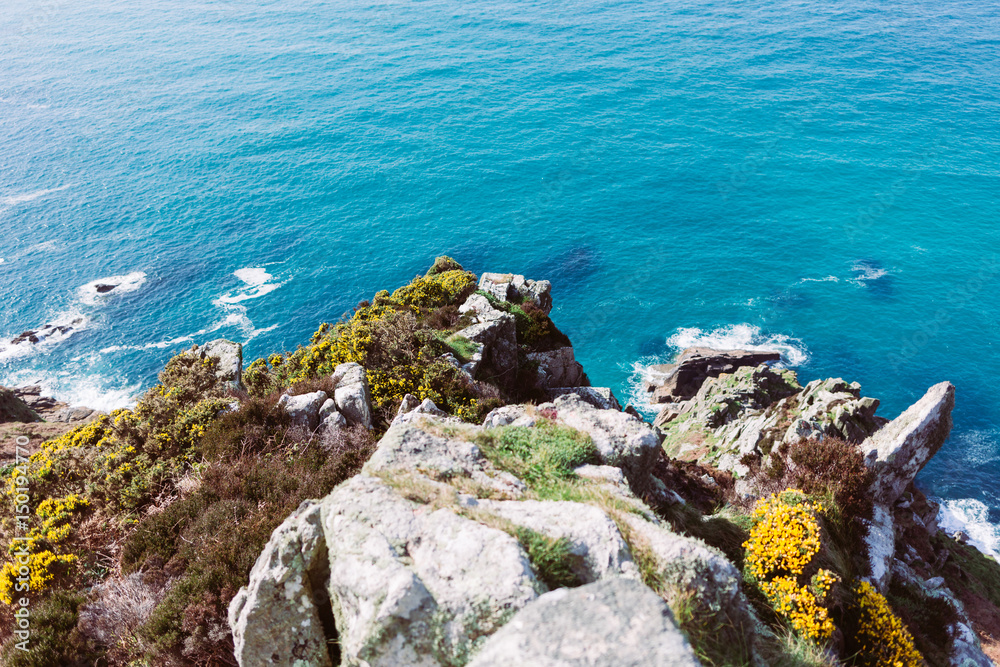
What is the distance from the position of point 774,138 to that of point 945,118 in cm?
3535

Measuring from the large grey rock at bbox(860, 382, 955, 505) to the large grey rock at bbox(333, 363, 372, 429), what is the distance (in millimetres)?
22931

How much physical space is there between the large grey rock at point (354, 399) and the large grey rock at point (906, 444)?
903 inches

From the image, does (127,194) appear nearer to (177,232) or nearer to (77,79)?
(177,232)

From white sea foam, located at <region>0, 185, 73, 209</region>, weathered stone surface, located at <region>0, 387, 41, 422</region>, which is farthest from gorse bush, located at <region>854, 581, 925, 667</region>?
white sea foam, located at <region>0, 185, 73, 209</region>

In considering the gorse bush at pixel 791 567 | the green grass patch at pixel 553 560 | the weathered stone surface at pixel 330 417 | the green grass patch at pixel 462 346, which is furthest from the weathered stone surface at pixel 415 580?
the green grass patch at pixel 462 346

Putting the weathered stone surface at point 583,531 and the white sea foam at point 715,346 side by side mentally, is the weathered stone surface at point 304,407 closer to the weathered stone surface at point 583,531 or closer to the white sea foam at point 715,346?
the weathered stone surface at point 583,531

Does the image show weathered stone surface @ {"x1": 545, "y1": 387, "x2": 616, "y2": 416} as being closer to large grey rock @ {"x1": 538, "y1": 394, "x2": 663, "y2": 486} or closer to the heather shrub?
large grey rock @ {"x1": 538, "y1": 394, "x2": 663, "y2": 486}

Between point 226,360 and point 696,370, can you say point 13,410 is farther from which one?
point 696,370

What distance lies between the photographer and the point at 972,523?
50.9 metres

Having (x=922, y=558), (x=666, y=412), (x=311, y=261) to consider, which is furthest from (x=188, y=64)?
(x=922, y=558)

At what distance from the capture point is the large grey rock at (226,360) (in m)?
27.4

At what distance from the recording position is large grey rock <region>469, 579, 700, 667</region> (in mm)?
6922

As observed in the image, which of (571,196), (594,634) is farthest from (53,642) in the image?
(571,196)

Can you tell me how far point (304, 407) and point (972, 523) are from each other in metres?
60.8
